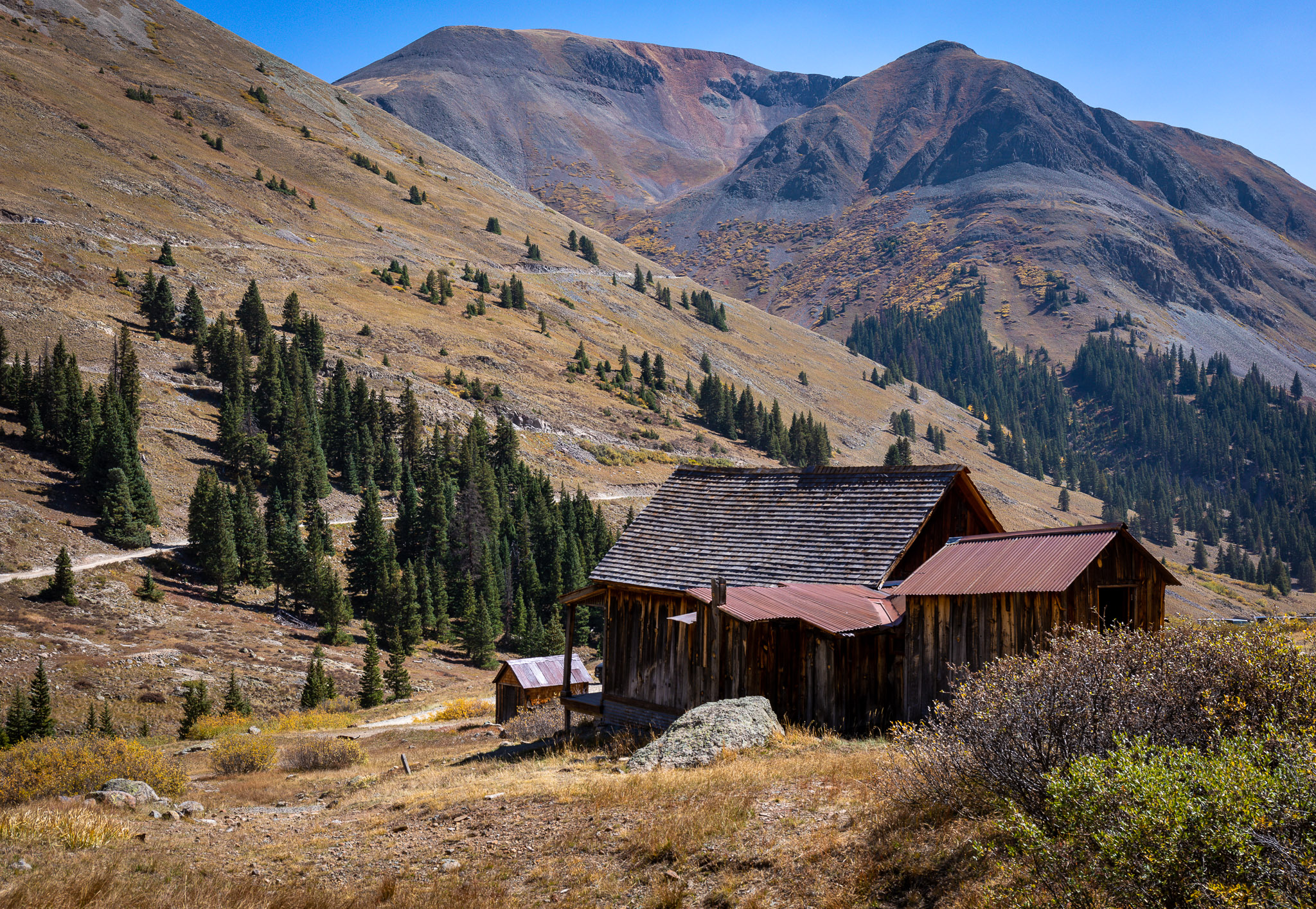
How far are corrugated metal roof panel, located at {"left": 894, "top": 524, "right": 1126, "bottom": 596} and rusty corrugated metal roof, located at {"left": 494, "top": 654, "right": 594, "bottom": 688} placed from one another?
66.0 ft

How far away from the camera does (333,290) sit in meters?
117

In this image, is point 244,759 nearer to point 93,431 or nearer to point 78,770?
point 78,770

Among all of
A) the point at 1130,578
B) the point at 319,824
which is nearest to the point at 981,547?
the point at 1130,578

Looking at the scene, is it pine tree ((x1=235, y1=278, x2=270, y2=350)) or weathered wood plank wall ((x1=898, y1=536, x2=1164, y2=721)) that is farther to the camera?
pine tree ((x1=235, y1=278, x2=270, y2=350))

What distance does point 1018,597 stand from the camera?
1505cm

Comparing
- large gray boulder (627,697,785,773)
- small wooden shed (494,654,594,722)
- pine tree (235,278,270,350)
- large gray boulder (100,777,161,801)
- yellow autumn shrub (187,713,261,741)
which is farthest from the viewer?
pine tree (235,278,270,350)

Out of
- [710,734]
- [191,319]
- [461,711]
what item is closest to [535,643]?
[461,711]

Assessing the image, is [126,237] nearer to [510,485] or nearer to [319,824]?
[510,485]

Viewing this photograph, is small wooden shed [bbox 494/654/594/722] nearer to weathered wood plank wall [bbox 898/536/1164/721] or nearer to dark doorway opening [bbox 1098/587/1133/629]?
weathered wood plank wall [bbox 898/536/1164/721]

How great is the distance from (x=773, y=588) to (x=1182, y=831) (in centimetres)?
1425

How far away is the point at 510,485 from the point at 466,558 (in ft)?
48.0

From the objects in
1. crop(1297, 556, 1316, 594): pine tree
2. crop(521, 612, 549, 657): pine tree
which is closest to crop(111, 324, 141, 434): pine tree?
crop(521, 612, 549, 657): pine tree

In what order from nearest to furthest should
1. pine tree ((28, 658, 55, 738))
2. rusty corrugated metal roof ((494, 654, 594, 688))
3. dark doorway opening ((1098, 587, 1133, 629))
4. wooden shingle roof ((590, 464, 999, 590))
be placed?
dark doorway opening ((1098, 587, 1133, 629)), wooden shingle roof ((590, 464, 999, 590)), pine tree ((28, 658, 55, 738)), rusty corrugated metal roof ((494, 654, 594, 688))

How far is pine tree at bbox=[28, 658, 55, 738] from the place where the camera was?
102 ft
